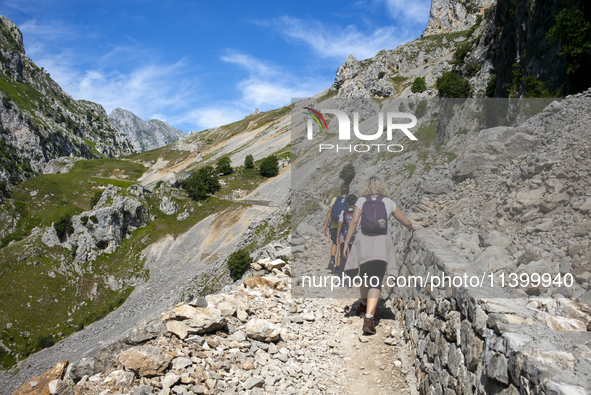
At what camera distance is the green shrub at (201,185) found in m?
53.8

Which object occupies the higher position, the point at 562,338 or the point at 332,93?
the point at 332,93

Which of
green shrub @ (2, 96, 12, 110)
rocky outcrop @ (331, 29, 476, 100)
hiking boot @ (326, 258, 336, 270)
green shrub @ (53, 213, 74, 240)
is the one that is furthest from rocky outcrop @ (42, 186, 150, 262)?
green shrub @ (2, 96, 12, 110)

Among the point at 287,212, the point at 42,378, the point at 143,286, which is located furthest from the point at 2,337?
the point at 42,378

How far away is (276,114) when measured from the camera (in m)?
142

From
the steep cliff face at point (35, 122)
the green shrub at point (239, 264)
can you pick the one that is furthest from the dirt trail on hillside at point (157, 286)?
the steep cliff face at point (35, 122)

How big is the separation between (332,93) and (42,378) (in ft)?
344

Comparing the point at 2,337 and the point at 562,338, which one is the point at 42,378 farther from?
the point at 2,337

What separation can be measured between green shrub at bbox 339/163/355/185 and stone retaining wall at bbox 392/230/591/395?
16.0ft

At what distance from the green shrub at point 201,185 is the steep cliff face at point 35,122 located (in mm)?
81692

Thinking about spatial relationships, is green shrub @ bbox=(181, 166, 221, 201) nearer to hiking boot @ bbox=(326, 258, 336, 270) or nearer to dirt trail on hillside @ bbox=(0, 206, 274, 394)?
dirt trail on hillside @ bbox=(0, 206, 274, 394)

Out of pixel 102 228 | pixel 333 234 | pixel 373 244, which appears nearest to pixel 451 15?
pixel 102 228

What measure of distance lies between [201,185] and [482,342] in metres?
55.3

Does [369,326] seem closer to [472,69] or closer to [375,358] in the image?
Answer: [375,358]

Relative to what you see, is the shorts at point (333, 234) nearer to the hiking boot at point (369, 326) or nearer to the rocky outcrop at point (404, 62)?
the hiking boot at point (369, 326)
